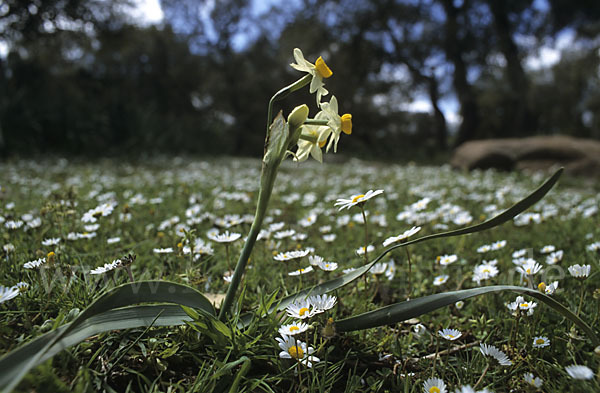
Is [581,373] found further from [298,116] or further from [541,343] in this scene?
[298,116]

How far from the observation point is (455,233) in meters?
0.83

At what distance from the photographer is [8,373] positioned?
0.59 m

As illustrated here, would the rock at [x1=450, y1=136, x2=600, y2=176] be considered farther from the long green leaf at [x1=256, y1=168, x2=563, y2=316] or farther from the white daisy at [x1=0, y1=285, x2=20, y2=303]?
the white daisy at [x1=0, y1=285, x2=20, y2=303]

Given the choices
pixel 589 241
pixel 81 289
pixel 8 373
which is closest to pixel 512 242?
pixel 589 241

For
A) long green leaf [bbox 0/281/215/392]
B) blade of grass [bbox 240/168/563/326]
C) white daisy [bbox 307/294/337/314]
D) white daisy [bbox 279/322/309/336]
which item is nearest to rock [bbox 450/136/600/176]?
blade of grass [bbox 240/168/563/326]

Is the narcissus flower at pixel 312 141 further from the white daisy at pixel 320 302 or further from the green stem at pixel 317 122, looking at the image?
the white daisy at pixel 320 302

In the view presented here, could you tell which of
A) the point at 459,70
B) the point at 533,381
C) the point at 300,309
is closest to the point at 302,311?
the point at 300,309

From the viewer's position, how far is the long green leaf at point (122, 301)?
0.60m

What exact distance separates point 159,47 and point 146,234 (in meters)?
15.6

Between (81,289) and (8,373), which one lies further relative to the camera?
(81,289)

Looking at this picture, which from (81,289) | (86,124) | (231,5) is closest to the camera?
(81,289)

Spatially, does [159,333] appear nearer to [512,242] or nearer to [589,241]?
[512,242]

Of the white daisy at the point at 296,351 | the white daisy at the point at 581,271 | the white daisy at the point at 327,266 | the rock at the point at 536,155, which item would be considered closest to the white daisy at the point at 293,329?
the white daisy at the point at 296,351

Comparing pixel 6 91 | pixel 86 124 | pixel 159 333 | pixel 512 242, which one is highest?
pixel 6 91
